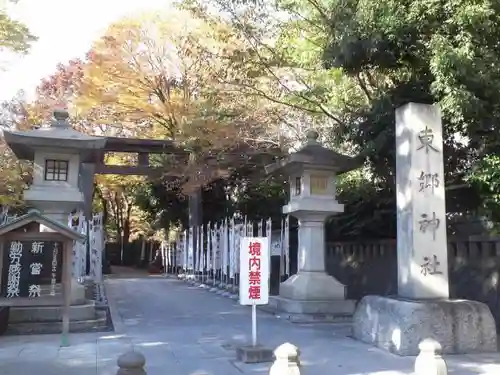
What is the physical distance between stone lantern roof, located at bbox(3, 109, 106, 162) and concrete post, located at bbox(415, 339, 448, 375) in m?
7.77

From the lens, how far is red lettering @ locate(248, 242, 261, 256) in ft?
25.8

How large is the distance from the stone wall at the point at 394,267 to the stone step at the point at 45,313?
802 centimetres

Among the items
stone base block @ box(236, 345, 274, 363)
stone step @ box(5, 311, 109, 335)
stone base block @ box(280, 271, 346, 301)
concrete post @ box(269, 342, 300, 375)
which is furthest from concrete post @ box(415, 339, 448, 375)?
stone step @ box(5, 311, 109, 335)

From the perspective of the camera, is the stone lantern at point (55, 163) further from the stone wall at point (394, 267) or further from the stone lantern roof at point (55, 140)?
the stone wall at point (394, 267)

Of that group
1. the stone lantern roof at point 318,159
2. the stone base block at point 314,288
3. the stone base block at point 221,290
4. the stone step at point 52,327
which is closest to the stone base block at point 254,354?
the stone step at point 52,327

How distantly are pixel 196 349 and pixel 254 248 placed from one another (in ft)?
6.25

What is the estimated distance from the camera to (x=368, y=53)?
9734mm

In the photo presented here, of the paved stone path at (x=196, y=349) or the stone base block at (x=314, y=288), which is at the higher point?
the stone base block at (x=314, y=288)

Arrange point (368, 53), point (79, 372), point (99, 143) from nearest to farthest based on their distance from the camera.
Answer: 1. point (79, 372)
2. point (368, 53)
3. point (99, 143)

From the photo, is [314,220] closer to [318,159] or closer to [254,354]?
[318,159]

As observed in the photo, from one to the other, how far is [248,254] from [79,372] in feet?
9.48

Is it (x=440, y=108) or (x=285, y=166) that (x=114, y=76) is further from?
(x=440, y=108)

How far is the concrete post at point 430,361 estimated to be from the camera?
5.74m

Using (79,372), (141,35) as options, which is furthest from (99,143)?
(141,35)
